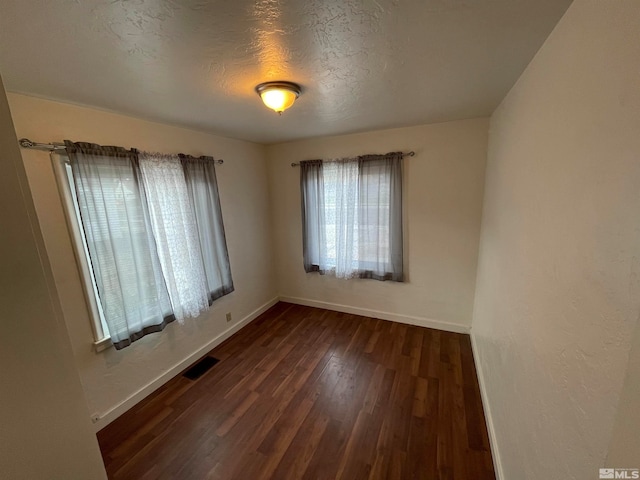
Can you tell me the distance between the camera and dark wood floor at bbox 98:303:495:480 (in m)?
1.50

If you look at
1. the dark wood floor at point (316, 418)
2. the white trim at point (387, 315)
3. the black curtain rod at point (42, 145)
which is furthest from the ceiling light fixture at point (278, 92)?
the white trim at point (387, 315)

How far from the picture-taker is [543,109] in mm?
1103

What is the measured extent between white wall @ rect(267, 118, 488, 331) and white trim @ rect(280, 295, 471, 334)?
13mm

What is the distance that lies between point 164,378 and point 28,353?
2.08m

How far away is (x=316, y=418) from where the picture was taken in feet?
5.94

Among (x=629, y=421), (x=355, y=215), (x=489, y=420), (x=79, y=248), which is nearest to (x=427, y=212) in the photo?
(x=355, y=215)

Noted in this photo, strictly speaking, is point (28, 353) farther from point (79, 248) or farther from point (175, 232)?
point (175, 232)

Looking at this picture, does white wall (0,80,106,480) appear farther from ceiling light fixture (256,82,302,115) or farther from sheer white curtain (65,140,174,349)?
sheer white curtain (65,140,174,349)

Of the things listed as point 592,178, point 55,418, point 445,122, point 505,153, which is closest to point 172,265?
point 55,418

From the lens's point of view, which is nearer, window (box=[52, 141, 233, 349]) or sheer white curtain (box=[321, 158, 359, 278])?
window (box=[52, 141, 233, 349])

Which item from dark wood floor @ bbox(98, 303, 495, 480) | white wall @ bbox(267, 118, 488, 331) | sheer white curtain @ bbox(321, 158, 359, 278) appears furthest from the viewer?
sheer white curtain @ bbox(321, 158, 359, 278)

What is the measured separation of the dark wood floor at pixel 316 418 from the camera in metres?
1.50

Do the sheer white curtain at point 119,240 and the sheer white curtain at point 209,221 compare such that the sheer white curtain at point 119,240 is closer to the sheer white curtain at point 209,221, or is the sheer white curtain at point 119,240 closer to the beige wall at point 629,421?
the sheer white curtain at point 209,221

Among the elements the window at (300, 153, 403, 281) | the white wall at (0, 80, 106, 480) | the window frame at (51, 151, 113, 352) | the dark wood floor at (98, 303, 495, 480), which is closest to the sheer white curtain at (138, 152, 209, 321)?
the window frame at (51, 151, 113, 352)
